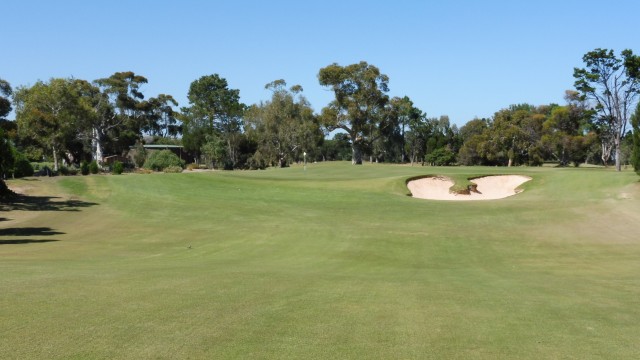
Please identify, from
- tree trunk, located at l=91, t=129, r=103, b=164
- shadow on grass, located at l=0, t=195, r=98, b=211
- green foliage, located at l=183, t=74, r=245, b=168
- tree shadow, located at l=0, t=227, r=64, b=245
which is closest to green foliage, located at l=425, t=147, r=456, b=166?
green foliage, located at l=183, t=74, r=245, b=168

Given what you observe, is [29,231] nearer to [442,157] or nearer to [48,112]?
[48,112]

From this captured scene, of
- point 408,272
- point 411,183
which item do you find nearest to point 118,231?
point 408,272

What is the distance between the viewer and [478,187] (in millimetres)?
48094

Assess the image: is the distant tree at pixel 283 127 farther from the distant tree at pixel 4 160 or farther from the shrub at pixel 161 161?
the distant tree at pixel 4 160

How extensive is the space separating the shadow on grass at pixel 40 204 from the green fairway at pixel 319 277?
0.75 feet

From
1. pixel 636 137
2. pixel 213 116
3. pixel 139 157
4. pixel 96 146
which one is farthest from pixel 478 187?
pixel 213 116

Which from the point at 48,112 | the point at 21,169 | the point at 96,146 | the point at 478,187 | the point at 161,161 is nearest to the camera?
the point at 21,169

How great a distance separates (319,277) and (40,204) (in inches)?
1048

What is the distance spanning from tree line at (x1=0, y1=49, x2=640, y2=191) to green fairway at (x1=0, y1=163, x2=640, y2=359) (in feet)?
141

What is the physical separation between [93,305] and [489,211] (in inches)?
1075

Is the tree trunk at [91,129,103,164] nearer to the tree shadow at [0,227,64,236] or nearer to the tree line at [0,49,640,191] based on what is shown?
the tree line at [0,49,640,191]

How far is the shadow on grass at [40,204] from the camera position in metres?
32.0

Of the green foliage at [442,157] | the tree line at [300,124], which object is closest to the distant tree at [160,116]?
the tree line at [300,124]

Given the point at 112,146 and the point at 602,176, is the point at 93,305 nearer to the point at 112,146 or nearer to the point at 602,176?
the point at 602,176
